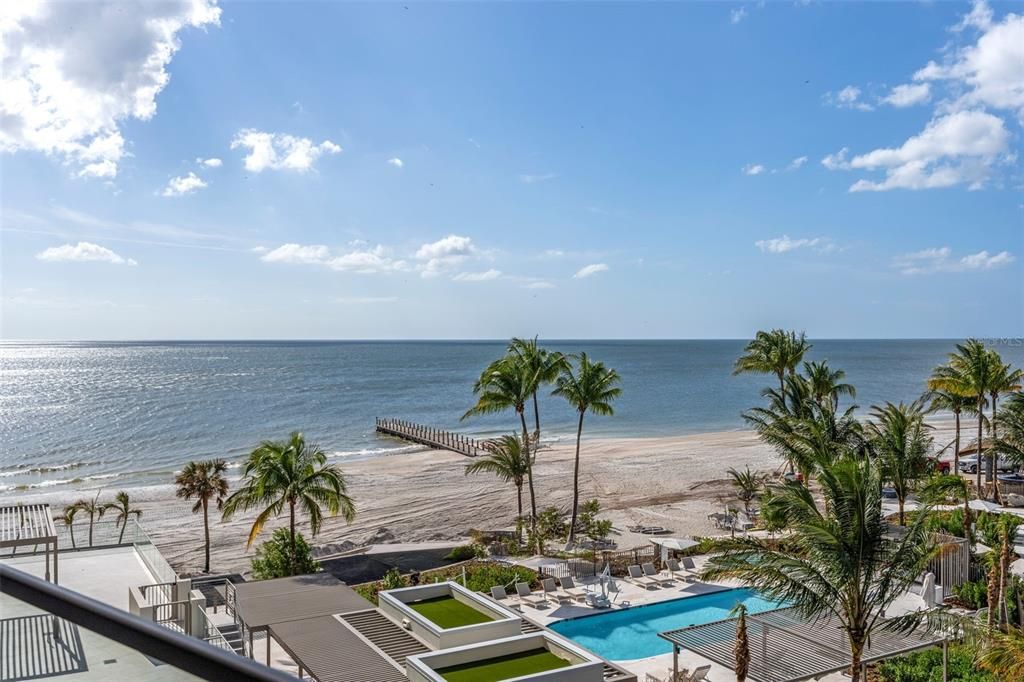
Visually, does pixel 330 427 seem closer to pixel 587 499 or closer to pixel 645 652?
pixel 587 499

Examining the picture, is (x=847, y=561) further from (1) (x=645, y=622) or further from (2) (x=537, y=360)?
(2) (x=537, y=360)

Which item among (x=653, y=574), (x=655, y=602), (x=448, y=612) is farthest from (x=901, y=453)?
(x=448, y=612)

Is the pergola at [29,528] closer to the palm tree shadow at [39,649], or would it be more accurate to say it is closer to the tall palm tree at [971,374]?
the palm tree shadow at [39,649]

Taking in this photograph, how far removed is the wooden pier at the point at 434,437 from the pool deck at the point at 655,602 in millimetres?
31658

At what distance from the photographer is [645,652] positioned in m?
18.4

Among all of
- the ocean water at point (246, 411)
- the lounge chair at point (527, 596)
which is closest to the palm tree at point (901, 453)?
the lounge chair at point (527, 596)

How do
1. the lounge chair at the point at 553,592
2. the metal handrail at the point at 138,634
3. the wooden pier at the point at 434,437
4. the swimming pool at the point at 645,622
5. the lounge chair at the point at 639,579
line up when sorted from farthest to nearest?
1. the wooden pier at the point at 434,437
2. the lounge chair at the point at 639,579
3. the lounge chair at the point at 553,592
4. the swimming pool at the point at 645,622
5. the metal handrail at the point at 138,634

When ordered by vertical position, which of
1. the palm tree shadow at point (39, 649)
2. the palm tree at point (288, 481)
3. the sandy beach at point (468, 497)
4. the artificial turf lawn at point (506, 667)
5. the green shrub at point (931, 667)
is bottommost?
the sandy beach at point (468, 497)

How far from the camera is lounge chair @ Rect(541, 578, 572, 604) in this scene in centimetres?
2136

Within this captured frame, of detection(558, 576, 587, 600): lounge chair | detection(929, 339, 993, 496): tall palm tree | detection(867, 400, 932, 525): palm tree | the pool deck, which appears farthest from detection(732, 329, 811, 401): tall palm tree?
detection(558, 576, 587, 600): lounge chair

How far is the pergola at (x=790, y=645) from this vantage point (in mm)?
13711

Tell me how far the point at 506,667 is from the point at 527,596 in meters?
8.09

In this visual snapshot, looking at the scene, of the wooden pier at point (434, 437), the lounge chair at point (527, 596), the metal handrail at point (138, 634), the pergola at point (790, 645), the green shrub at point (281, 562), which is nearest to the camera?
the metal handrail at point (138, 634)

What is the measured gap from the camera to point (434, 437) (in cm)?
6175
